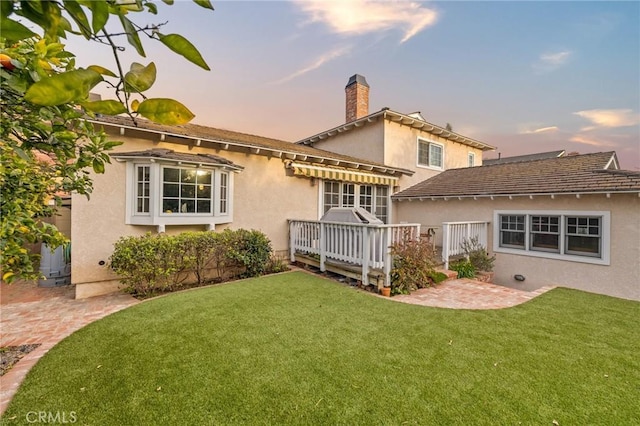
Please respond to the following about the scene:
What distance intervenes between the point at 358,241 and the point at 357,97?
12992 mm

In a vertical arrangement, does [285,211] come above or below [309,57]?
below

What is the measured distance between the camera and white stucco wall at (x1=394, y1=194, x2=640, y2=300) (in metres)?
9.45

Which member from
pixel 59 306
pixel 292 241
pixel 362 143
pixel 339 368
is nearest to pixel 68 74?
pixel 339 368

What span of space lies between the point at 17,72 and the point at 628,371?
24.7 feet

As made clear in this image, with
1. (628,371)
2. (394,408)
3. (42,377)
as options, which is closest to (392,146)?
(628,371)

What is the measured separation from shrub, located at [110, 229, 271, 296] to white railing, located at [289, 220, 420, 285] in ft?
6.66

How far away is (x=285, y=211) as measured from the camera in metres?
12.5

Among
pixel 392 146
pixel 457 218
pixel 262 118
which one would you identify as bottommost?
pixel 457 218

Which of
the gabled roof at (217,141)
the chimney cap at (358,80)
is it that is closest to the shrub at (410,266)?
the gabled roof at (217,141)

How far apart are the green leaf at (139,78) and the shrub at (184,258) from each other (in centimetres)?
831

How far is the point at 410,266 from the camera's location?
8625mm

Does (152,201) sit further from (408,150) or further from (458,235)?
(408,150)

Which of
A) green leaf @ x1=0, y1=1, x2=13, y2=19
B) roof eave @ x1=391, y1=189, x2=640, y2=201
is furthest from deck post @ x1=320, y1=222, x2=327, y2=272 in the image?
green leaf @ x1=0, y1=1, x2=13, y2=19

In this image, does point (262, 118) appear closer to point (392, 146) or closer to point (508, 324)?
point (392, 146)
